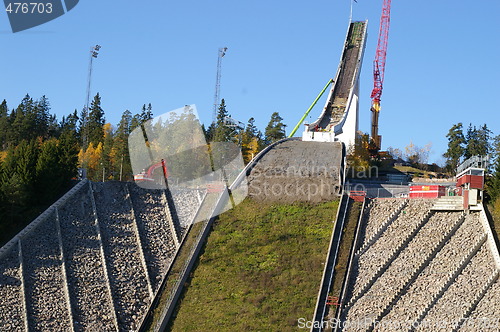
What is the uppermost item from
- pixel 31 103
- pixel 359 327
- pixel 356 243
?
pixel 31 103

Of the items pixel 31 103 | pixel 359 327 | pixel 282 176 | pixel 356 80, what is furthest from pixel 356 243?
pixel 31 103

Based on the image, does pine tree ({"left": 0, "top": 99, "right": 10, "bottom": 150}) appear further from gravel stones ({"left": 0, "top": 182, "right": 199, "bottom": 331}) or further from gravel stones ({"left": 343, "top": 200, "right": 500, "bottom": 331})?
gravel stones ({"left": 343, "top": 200, "right": 500, "bottom": 331})

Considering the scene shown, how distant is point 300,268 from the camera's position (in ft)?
119

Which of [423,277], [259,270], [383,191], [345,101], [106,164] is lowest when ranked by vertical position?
[259,270]

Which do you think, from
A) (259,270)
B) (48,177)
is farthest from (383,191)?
(48,177)

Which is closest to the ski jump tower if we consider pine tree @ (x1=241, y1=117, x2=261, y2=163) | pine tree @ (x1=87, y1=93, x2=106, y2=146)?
pine tree @ (x1=241, y1=117, x2=261, y2=163)

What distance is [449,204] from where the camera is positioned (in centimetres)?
3934

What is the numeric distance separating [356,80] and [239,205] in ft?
87.0

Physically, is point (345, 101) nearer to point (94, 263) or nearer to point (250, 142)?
point (250, 142)

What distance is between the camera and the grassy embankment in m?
33.4

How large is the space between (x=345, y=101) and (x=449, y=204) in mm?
27079

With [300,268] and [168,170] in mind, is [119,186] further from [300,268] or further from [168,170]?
[300,268]

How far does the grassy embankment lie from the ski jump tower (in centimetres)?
1613

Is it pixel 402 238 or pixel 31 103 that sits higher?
pixel 31 103
